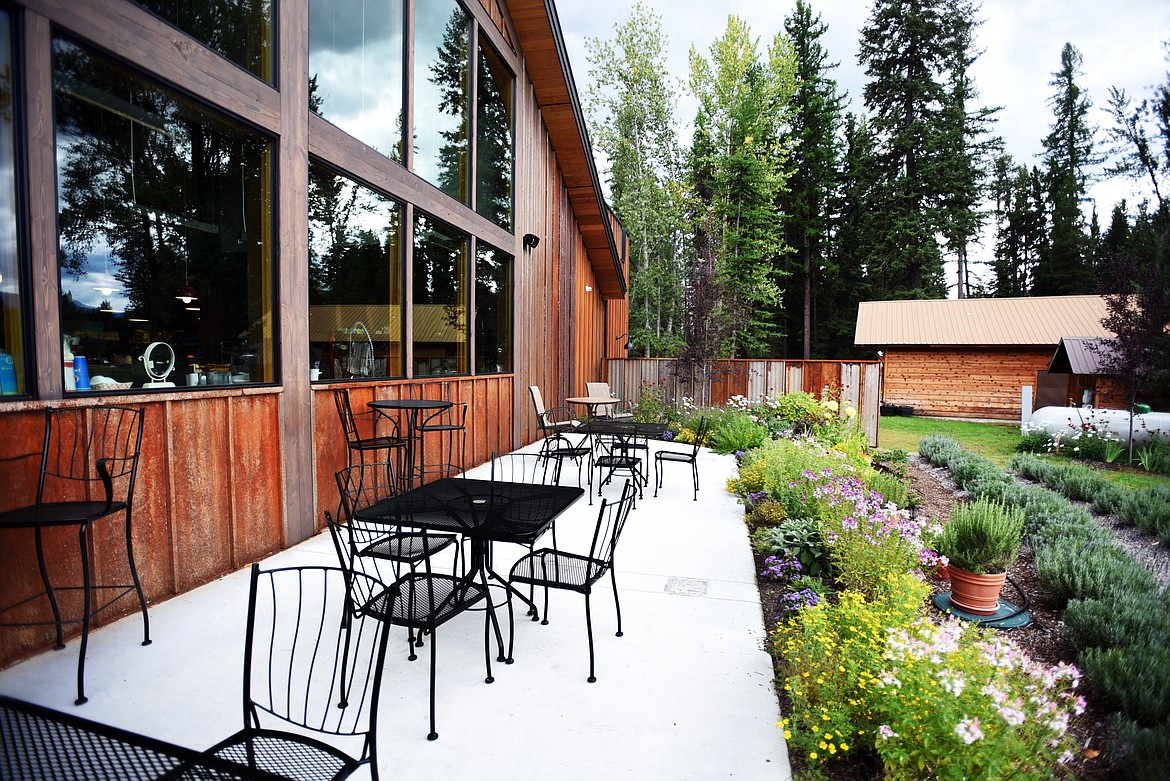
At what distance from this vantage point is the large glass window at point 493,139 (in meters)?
7.09

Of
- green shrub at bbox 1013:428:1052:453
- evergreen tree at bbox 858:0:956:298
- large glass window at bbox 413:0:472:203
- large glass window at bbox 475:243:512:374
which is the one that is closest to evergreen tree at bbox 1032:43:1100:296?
evergreen tree at bbox 858:0:956:298

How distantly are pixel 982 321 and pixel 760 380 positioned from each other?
10759 mm

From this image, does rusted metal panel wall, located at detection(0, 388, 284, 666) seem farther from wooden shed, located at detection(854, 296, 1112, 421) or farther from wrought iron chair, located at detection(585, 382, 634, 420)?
wooden shed, located at detection(854, 296, 1112, 421)

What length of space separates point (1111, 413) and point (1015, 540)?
9071 mm

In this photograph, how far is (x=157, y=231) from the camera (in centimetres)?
325

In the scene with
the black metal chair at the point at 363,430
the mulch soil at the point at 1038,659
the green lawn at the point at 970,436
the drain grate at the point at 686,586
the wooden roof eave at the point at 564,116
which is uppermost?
the wooden roof eave at the point at 564,116

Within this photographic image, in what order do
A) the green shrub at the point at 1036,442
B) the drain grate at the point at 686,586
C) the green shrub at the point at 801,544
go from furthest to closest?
the green shrub at the point at 1036,442 < the green shrub at the point at 801,544 < the drain grate at the point at 686,586

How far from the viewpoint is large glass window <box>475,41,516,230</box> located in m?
7.09

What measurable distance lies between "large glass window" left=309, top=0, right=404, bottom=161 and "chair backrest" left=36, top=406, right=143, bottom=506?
106 inches

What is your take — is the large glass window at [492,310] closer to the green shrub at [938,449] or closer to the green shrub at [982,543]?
the green shrub at [982,543]

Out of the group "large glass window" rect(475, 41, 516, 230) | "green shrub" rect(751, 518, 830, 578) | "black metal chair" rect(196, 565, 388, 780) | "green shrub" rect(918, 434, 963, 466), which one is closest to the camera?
"black metal chair" rect(196, 565, 388, 780)

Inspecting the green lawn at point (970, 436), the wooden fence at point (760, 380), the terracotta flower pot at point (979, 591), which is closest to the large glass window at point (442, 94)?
the terracotta flower pot at point (979, 591)

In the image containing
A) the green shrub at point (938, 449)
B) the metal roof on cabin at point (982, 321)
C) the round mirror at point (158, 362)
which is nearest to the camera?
the round mirror at point (158, 362)

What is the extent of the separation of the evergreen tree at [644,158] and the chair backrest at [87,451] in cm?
1640
